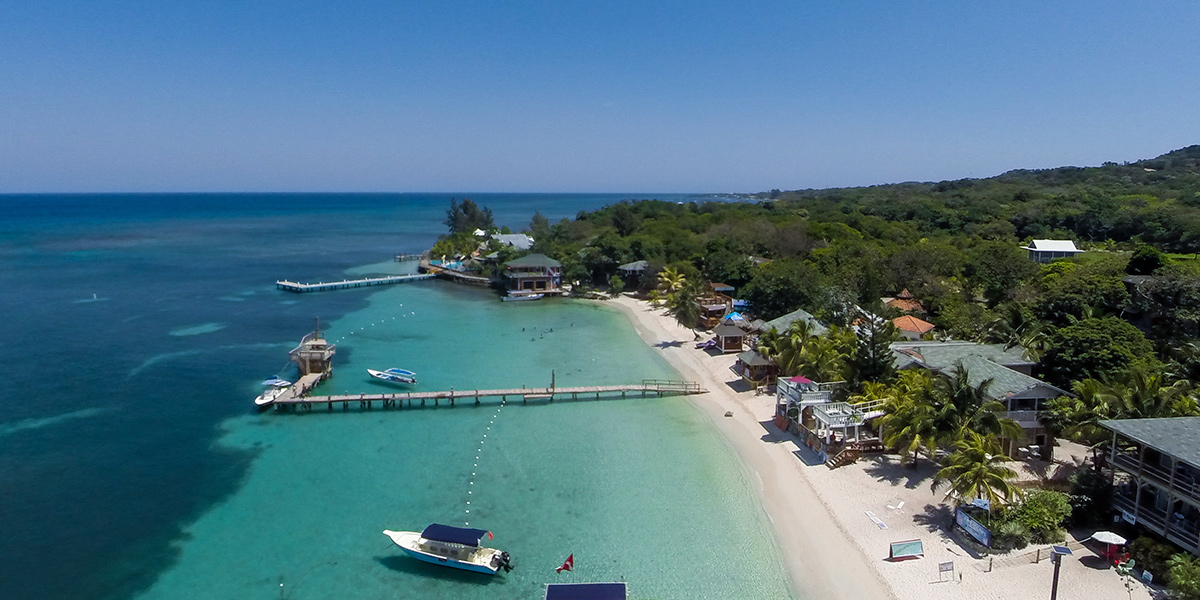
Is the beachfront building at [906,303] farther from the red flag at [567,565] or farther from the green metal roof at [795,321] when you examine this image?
the red flag at [567,565]

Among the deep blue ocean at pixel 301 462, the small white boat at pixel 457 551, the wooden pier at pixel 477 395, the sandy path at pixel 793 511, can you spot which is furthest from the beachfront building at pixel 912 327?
the small white boat at pixel 457 551

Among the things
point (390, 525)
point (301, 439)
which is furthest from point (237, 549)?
point (301, 439)

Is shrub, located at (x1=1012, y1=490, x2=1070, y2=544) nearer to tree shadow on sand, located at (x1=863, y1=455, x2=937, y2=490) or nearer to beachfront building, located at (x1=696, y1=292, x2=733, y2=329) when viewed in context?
tree shadow on sand, located at (x1=863, y1=455, x2=937, y2=490)

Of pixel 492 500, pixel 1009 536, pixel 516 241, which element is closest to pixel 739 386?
pixel 492 500

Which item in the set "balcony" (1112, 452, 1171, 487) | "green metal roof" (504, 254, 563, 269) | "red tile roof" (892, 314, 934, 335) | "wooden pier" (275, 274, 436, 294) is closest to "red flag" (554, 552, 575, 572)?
"balcony" (1112, 452, 1171, 487)

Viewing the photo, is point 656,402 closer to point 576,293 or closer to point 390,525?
point 390,525

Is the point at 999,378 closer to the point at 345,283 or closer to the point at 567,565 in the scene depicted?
the point at 567,565
